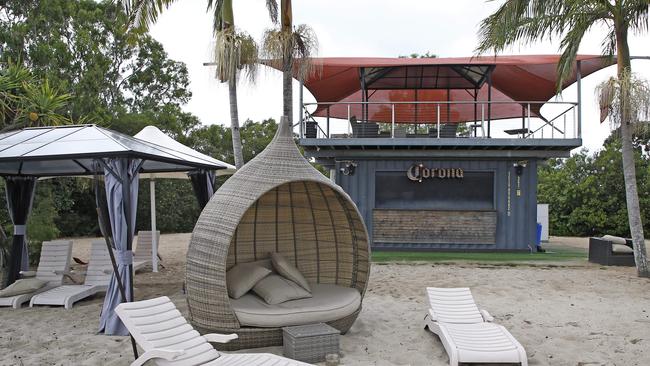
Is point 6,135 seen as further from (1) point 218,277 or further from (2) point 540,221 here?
(2) point 540,221

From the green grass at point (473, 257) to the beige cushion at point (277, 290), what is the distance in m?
6.82

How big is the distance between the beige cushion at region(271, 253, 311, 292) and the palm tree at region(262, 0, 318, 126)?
15.0 ft

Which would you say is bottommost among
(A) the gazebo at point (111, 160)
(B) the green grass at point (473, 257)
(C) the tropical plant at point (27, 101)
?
(B) the green grass at point (473, 257)

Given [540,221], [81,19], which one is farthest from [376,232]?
[81,19]

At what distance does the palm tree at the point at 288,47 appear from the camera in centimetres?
1073

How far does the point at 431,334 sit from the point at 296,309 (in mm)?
1730

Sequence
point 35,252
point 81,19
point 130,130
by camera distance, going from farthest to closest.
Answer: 1. point 130,130
2. point 81,19
3. point 35,252

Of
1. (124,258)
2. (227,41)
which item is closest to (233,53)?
(227,41)

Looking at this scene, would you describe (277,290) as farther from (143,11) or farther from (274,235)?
(143,11)

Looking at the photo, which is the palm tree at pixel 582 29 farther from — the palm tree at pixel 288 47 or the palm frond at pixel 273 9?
the palm frond at pixel 273 9

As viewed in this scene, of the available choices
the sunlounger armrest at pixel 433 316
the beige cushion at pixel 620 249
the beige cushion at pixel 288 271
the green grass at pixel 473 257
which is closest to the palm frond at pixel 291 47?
the green grass at pixel 473 257

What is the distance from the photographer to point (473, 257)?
13.6m

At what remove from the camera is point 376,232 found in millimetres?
15000

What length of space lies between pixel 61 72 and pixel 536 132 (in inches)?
636
